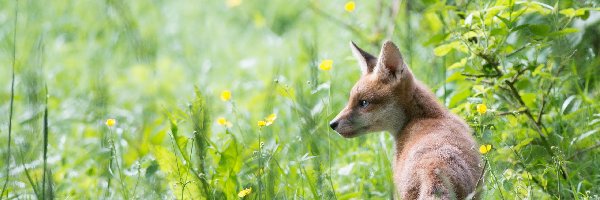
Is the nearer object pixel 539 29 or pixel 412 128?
pixel 412 128

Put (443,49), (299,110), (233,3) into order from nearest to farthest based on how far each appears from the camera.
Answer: (443,49)
(299,110)
(233,3)

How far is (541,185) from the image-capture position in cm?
427

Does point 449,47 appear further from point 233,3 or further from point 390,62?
point 233,3

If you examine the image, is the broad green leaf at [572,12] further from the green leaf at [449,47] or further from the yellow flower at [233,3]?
the yellow flower at [233,3]

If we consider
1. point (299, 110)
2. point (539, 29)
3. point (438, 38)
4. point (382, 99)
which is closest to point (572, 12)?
point (539, 29)

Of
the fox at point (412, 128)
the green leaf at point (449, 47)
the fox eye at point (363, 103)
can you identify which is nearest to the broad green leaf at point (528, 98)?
the green leaf at point (449, 47)

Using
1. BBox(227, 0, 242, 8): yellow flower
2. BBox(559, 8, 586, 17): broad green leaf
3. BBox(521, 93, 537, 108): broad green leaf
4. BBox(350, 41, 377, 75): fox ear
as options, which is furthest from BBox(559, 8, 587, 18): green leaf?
BBox(227, 0, 242, 8): yellow flower

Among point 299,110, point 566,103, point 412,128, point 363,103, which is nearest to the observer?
point 412,128

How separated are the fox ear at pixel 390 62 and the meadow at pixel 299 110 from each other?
31cm

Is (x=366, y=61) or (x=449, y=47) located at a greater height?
(x=366, y=61)

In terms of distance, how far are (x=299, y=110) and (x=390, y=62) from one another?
2.62 feet

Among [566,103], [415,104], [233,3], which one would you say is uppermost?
[233,3]

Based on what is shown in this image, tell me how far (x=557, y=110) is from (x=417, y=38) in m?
1.78

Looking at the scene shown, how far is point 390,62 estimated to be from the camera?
4.25 metres
